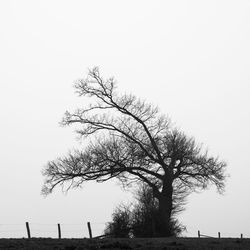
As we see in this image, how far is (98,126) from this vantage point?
4678 centimetres

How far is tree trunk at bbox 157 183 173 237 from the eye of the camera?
144 feet

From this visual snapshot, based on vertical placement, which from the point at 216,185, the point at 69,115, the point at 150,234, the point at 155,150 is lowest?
the point at 150,234

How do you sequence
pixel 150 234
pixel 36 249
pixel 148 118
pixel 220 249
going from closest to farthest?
pixel 36 249 → pixel 220 249 → pixel 150 234 → pixel 148 118

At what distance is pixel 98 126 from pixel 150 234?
950 cm

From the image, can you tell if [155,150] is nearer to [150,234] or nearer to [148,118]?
[148,118]

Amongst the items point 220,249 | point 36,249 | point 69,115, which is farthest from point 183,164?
point 36,249

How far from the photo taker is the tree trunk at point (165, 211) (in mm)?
43969

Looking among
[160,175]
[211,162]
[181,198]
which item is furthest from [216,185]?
[181,198]

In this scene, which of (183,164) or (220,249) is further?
(183,164)

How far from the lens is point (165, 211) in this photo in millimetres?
44000

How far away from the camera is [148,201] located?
1921 inches

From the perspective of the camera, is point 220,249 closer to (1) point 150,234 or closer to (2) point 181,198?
(1) point 150,234

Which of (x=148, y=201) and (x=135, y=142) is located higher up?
(x=135, y=142)

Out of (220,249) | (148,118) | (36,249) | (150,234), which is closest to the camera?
(36,249)
